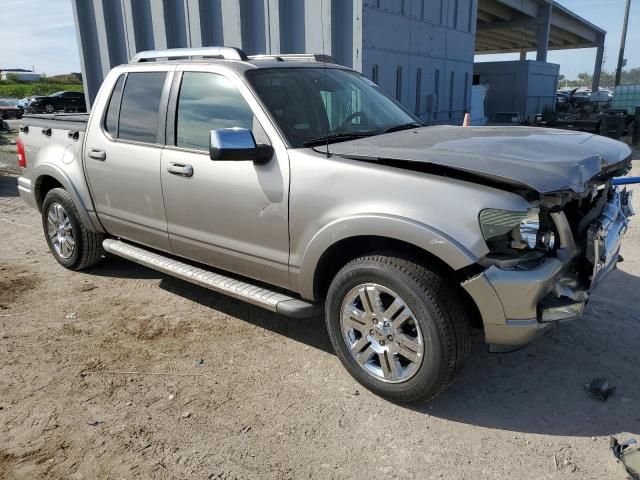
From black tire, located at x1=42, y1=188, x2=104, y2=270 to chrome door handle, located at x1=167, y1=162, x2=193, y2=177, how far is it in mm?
1563

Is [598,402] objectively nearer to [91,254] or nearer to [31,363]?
[31,363]

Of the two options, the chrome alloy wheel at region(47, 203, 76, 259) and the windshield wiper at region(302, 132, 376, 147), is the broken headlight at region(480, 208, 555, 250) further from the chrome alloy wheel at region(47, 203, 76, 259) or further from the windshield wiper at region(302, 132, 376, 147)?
the chrome alloy wheel at region(47, 203, 76, 259)

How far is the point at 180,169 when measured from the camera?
3.71m

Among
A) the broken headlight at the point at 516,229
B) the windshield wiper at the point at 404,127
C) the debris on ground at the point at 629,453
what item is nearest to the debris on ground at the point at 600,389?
the debris on ground at the point at 629,453

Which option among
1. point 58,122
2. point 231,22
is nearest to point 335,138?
point 58,122

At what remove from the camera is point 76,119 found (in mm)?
5332

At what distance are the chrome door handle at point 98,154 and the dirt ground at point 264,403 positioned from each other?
1.22 m

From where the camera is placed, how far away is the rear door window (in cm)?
404

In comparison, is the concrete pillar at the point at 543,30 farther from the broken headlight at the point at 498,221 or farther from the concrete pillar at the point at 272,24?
the broken headlight at the point at 498,221

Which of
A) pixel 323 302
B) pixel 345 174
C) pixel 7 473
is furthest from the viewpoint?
pixel 323 302

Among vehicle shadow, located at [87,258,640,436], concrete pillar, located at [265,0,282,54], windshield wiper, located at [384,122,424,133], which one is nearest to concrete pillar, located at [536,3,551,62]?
concrete pillar, located at [265,0,282,54]

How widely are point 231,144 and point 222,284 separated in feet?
3.44

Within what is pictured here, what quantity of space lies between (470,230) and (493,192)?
0.70 feet

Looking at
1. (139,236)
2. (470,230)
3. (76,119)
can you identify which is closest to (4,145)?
(76,119)
